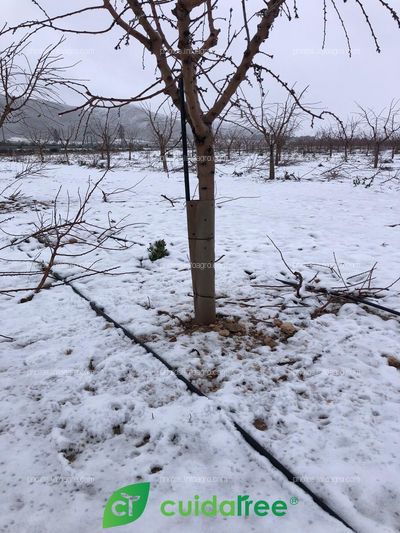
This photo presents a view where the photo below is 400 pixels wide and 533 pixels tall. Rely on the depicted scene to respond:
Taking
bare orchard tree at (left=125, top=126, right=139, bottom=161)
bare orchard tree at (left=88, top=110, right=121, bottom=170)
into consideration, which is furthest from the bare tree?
bare orchard tree at (left=125, top=126, right=139, bottom=161)

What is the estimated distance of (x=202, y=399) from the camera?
6.04ft

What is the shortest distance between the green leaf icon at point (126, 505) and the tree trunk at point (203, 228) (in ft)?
4.17

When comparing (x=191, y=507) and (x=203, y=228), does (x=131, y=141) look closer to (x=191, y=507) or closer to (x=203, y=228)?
(x=203, y=228)

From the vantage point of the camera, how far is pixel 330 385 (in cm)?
194

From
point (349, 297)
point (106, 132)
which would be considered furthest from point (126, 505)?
point (106, 132)

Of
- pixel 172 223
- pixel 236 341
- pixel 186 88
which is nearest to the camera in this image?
pixel 186 88

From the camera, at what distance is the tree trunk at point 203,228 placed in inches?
82.6

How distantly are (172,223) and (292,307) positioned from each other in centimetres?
354

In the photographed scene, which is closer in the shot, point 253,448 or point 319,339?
point 253,448

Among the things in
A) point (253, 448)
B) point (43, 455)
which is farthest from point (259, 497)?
point (43, 455)

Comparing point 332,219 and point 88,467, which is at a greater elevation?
point 332,219

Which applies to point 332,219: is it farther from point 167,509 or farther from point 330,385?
point 167,509

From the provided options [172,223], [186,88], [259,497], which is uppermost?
[186,88]

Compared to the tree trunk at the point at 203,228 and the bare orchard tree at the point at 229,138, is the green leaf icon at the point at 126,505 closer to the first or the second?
the tree trunk at the point at 203,228
